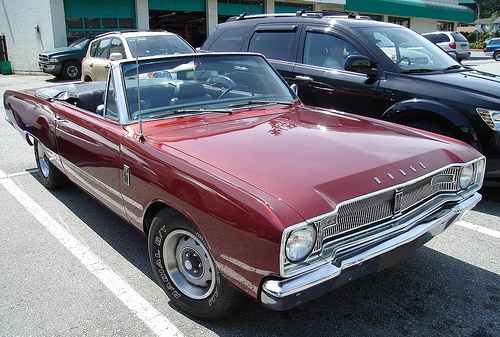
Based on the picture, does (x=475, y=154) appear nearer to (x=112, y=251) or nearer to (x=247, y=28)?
(x=112, y=251)

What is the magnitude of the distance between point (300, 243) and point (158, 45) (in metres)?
8.28

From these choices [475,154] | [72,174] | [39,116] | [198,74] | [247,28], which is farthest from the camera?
[247,28]

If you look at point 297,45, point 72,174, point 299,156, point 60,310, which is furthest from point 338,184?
point 297,45

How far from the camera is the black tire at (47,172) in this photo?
484cm

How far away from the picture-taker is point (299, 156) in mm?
2621

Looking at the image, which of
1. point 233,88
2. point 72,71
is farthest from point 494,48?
point 233,88

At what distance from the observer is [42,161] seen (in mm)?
5117

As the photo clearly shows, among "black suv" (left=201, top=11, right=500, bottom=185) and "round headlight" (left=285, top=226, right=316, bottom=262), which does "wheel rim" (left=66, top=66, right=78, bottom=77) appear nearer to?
"black suv" (left=201, top=11, right=500, bottom=185)

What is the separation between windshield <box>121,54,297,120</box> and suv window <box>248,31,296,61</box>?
6.87 feet

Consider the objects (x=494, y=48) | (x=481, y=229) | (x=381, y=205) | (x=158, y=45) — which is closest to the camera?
(x=381, y=205)

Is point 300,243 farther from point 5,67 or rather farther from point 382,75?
point 5,67

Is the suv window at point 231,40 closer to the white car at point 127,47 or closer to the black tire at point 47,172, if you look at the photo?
the white car at point 127,47

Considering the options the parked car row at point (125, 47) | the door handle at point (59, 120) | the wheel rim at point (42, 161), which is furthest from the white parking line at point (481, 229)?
the parked car row at point (125, 47)

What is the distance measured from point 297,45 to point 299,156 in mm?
3663
